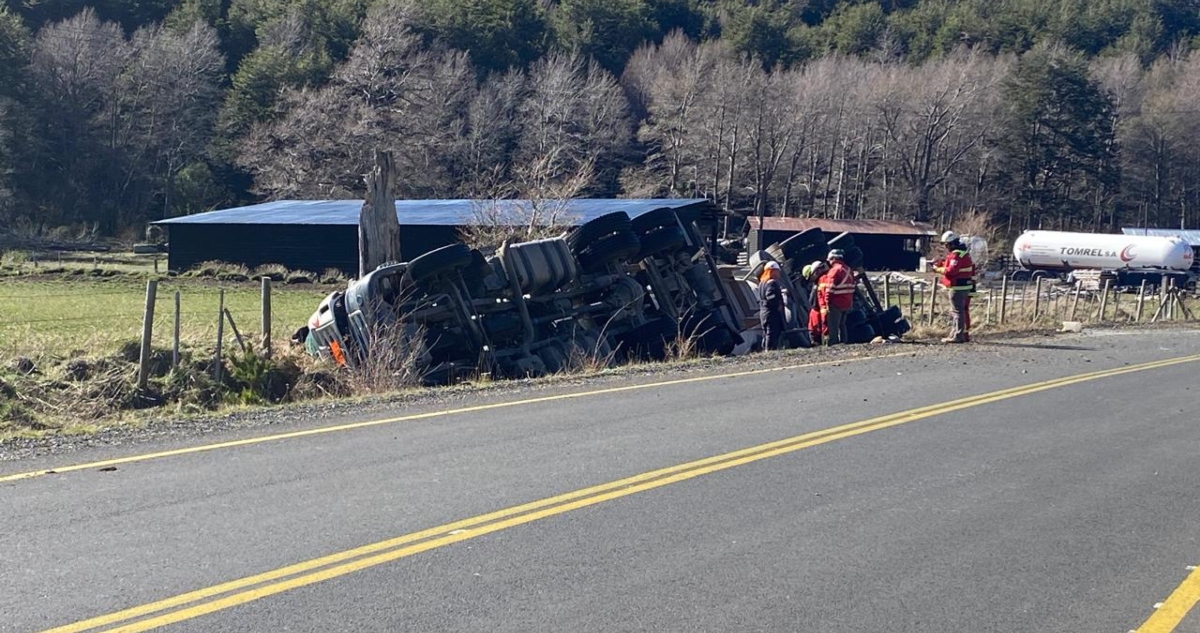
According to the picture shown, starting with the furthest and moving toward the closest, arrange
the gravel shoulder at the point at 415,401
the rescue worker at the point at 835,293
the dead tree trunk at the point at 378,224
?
the dead tree trunk at the point at 378,224 → the rescue worker at the point at 835,293 → the gravel shoulder at the point at 415,401

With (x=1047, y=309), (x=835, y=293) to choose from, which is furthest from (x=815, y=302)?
(x=1047, y=309)

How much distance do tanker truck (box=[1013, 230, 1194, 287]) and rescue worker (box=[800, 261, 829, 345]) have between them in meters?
39.0

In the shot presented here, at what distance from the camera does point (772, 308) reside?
21750 millimetres

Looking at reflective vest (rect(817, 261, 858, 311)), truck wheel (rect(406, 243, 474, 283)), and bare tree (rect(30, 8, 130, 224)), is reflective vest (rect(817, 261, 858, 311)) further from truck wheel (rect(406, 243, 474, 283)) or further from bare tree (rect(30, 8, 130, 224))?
bare tree (rect(30, 8, 130, 224))

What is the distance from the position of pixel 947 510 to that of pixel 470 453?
364 centimetres

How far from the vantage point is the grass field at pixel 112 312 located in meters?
18.0

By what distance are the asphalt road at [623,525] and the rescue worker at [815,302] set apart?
30.8 feet

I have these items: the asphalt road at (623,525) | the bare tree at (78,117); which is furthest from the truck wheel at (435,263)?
the bare tree at (78,117)

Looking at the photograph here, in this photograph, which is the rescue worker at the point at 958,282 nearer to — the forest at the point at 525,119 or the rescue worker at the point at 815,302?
the rescue worker at the point at 815,302

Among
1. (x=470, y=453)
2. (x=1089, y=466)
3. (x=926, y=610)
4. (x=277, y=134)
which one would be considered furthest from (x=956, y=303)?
(x=277, y=134)

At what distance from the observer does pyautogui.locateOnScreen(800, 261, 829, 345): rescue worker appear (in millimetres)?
22172

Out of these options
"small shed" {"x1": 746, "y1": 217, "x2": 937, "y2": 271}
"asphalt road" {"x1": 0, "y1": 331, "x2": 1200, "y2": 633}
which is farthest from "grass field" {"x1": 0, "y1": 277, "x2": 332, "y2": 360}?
"small shed" {"x1": 746, "y1": 217, "x2": 937, "y2": 271}

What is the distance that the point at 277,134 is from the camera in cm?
6888

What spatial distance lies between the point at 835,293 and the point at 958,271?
2.00 metres
